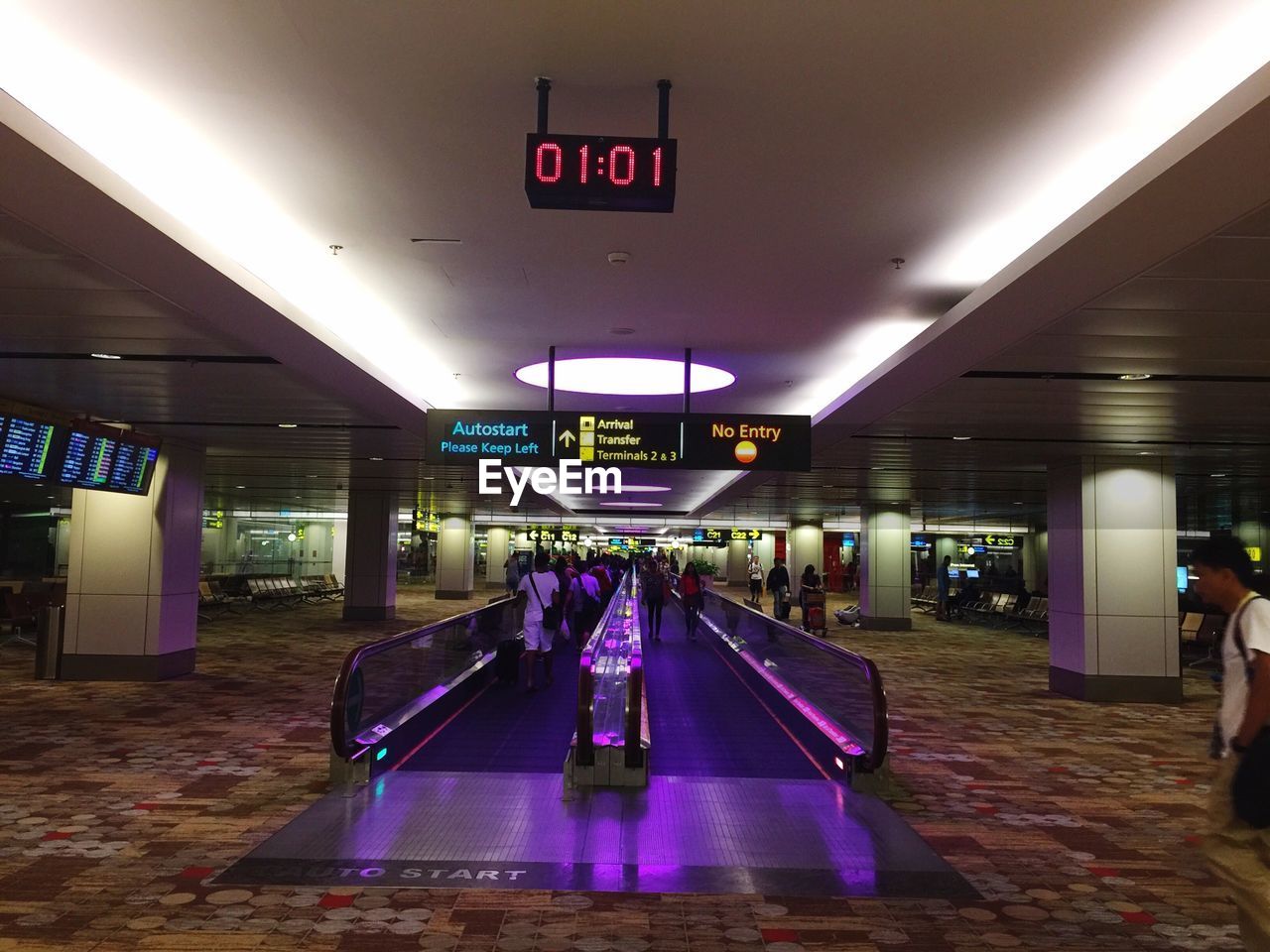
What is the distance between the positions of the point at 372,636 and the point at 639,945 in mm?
18228

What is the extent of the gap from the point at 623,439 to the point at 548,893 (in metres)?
5.30

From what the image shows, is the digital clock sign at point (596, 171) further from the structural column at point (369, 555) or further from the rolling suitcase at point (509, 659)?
the structural column at point (369, 555)

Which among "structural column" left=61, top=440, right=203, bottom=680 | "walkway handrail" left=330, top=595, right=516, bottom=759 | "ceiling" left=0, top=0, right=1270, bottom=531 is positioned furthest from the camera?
"structural column" left=61, top=440, right=203, bottom=680

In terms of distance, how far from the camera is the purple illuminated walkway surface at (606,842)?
18.0ft

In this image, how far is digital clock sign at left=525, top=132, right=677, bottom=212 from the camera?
3955mm

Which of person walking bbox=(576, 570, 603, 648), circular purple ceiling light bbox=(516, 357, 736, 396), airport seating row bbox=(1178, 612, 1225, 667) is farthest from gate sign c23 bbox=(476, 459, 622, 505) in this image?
airport seating row bbox=(1178, 612, 1225, 667)

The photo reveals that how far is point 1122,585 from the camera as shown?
547 inches

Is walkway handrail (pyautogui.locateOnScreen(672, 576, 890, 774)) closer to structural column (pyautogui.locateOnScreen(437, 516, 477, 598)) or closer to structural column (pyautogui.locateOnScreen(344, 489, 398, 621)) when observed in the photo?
structural column (pyautogui.locateOnScreen(344, 489, 398, 621))

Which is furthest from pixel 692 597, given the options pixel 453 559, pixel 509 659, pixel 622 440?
pixel 453 559

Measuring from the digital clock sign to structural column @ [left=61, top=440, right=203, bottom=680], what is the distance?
39.7 ft

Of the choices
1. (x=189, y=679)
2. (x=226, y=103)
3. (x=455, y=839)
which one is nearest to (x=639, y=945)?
(x=455, y=839)

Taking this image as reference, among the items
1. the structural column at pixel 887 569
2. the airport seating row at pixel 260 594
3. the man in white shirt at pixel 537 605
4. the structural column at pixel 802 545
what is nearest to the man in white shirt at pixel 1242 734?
the man in white shirt at pixel 537 605

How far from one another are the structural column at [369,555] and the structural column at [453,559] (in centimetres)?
1198

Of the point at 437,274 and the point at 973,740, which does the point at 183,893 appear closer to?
the point at 437,274
